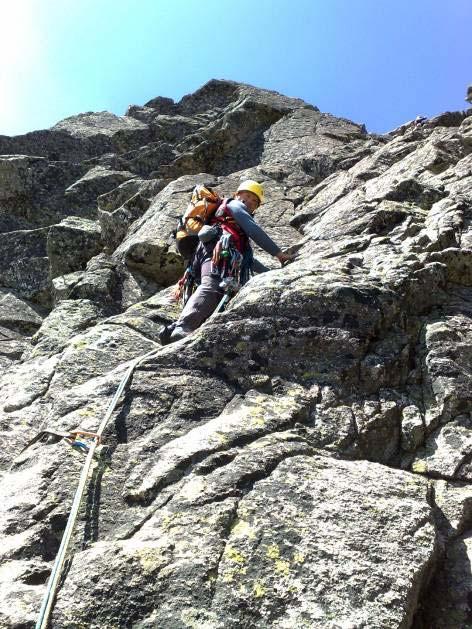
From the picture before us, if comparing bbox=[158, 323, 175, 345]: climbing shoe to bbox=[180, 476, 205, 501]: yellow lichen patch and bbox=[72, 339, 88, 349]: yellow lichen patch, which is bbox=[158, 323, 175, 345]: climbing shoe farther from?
bbox=[180, 476, 205, 501]: yellow lichen patch

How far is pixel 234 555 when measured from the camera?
4164mm

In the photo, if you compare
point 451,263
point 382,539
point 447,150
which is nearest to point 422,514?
point 382,539

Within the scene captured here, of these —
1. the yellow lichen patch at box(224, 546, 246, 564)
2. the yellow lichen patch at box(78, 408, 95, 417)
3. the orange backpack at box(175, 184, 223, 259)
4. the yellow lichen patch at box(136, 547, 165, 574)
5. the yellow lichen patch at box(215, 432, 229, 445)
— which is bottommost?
the yellow lichen patch at box(224, 546, 246, 564)

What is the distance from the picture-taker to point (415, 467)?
5.30m

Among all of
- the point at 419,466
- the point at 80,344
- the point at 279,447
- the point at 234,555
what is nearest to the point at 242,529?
the point at 234,555

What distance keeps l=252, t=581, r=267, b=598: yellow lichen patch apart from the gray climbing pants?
440 cm

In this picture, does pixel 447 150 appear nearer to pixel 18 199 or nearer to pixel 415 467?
pixel 415 467

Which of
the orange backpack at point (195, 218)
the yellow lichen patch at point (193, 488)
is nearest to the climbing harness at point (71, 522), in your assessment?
the yellow lichen patch at point (193, 488)

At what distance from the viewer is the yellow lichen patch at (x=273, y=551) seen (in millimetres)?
4133

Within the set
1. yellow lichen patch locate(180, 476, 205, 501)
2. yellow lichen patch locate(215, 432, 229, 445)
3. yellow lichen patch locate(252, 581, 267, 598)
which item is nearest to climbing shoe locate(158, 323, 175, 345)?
yellow lichen patch locate(215, 432, 229, 445)

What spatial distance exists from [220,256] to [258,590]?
5384 millimetres

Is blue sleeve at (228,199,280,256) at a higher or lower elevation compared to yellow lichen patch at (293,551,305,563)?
higher

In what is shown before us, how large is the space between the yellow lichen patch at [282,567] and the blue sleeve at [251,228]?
17.3ft

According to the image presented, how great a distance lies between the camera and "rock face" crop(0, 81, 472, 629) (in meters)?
4.01
